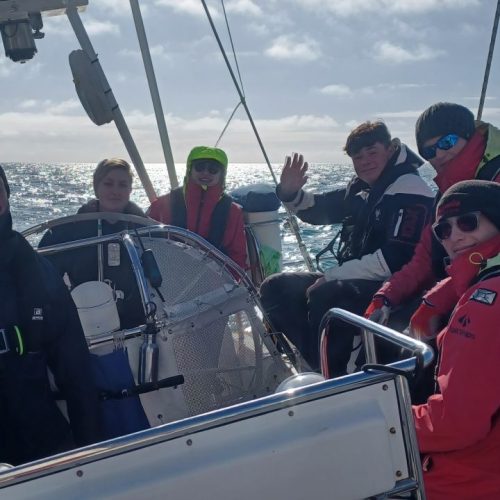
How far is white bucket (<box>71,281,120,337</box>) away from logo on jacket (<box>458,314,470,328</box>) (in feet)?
4.96

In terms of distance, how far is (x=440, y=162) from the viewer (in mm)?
3025

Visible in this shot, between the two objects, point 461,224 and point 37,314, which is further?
point 37,314

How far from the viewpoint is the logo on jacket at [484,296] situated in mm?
1655

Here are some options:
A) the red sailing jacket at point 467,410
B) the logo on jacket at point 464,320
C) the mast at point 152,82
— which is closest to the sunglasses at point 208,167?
the mast at point 152,82

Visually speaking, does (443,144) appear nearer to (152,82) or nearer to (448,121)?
(448,121)

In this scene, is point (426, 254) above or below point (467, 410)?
above

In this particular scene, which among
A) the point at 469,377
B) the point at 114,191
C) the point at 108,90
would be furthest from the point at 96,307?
the point at 108,90

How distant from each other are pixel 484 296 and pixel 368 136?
6.54 feet

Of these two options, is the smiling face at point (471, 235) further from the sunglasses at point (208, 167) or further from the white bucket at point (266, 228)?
the white bucket at point (266, 228)

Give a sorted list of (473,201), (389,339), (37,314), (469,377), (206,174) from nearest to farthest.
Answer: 1. (469,377)
2. (389,339)
3. (473,201)
4. (37,314)
5. (206,174)

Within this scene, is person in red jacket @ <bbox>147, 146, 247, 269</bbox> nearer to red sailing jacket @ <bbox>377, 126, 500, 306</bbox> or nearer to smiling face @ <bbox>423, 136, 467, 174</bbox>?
red sailing jacket @ <bbox>377, 126, 500, 306</bbox>

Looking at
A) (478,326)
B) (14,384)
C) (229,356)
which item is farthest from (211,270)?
(478,326)

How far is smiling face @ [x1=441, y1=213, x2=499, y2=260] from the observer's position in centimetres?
198

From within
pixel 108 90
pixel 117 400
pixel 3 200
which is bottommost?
pixel 117 400
